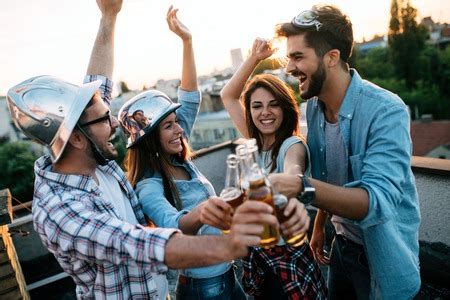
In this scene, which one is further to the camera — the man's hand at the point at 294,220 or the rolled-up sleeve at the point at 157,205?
the rolled-up sleeve at the point at 157,205

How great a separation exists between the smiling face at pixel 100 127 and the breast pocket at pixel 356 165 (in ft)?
5.31


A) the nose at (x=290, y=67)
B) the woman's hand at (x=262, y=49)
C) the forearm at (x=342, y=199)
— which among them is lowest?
the forearm at (x=342, y=199)

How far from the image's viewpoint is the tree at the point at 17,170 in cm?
3462

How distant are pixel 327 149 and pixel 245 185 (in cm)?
137

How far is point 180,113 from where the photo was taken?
127 inches

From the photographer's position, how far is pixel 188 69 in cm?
330

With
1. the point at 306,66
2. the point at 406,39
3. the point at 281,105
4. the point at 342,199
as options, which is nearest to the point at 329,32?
the point at 306,66

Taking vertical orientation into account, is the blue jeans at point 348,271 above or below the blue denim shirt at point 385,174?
below

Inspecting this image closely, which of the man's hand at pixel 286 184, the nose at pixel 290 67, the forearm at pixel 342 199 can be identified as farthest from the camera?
the nose at pixel 290 67

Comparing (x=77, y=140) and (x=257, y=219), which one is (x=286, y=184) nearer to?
(x=257, y=219)

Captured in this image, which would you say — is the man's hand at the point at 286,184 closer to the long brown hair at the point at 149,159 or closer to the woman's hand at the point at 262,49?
the long brown hair at the point at 149,159

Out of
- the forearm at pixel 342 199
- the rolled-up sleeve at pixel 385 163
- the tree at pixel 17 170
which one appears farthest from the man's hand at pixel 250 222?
the tree at pixel 17 170

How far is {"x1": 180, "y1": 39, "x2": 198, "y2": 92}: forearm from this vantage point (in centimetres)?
331

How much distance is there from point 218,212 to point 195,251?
0.20 meters
